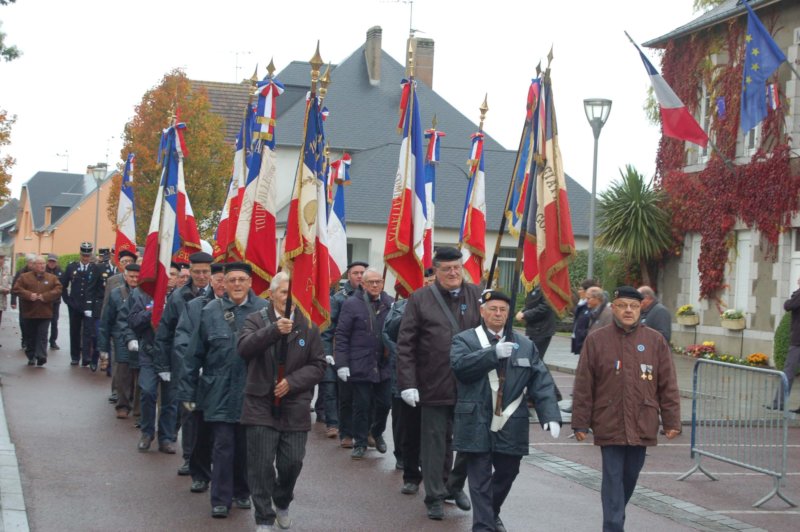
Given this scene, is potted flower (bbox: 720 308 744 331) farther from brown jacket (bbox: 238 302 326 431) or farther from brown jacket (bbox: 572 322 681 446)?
brown jacket (bbox: 238 302 326 431)

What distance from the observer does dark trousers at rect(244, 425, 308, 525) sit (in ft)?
25.5

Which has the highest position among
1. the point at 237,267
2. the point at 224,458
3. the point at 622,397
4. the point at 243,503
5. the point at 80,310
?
the point at 237,267

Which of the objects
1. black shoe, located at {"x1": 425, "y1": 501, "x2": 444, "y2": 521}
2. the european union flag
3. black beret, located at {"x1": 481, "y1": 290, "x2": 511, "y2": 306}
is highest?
the european union flag

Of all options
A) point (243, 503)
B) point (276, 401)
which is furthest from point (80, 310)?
point (276, 401)

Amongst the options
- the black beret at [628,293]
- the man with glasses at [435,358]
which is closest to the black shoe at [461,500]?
the man with glasses at [435,358]

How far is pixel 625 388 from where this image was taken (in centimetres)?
751

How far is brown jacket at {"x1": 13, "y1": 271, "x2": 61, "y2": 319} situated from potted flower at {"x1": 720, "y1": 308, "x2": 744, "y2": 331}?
12889 millimetres

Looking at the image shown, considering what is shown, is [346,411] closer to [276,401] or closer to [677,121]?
[276,401]

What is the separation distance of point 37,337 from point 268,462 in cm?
1265

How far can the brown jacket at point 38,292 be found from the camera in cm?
1934

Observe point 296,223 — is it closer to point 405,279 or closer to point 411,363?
point 411,363

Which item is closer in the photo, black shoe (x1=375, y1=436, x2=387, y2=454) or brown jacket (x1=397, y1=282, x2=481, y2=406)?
brown jacket (x1=397, y1=282, x2=481, y2=406)

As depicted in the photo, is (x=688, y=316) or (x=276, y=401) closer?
(x=276, y=401)

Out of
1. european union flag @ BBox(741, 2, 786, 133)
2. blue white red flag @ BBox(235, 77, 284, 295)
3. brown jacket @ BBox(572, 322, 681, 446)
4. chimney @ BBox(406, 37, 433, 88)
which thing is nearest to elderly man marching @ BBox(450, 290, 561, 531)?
brown jacket @ BBox(572, 322, 681, 446)
